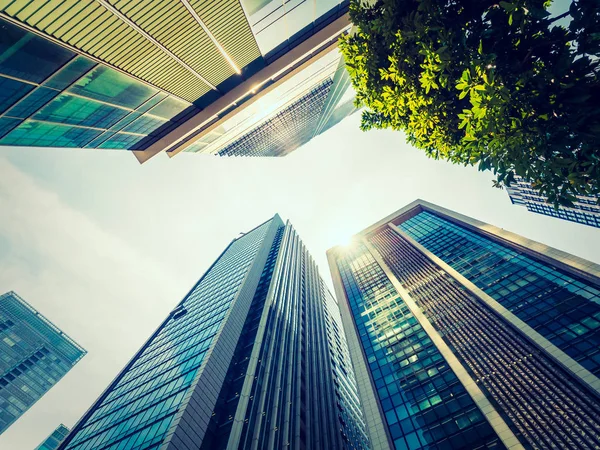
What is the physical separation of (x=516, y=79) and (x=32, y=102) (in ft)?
58.3

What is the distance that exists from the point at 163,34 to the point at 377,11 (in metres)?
9.34

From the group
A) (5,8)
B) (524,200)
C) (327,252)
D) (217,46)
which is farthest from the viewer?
(524,200)

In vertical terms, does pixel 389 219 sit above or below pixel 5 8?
below

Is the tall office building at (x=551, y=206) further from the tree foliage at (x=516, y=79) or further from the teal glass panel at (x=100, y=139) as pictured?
the teal glass panel at (x=100, y=139)

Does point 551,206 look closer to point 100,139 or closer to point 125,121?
point 125,121

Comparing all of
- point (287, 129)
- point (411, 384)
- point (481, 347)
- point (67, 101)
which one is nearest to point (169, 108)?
point (67, 101)

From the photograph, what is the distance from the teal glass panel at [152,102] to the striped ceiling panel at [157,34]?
62cm

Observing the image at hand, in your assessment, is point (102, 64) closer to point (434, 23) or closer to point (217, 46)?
point (217, 46)

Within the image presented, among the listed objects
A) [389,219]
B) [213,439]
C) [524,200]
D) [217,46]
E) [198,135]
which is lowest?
[524,200]

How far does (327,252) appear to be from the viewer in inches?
3071

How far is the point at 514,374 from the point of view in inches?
995

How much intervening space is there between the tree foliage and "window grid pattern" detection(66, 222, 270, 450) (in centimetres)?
2971

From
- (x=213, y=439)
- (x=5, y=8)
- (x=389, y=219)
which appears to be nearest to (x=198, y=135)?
(x=5, y=8)

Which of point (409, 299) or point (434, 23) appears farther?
point (409, 299)
